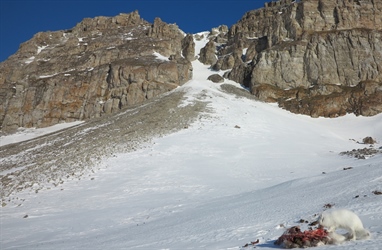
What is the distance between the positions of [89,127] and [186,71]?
39.4 meters

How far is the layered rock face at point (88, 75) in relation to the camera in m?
82.0

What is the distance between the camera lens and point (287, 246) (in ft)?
28.0

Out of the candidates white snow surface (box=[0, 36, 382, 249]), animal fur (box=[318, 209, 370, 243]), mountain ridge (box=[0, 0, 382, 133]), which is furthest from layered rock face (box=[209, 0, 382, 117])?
animal fur (box=[318, 209, 370, 243])

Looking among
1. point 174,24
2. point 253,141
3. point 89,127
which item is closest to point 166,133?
point 253,141

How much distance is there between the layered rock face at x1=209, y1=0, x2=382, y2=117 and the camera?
7181 cm

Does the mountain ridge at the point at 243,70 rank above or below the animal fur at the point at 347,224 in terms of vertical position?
above

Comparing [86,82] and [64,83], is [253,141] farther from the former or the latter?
[64,83]

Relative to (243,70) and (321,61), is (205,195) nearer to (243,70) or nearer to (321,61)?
(321,61)

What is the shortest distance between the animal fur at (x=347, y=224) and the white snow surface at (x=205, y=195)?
11.3 inches

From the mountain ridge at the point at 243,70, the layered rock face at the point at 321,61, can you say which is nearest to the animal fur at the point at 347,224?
the mountain ridge at the point at 243,70

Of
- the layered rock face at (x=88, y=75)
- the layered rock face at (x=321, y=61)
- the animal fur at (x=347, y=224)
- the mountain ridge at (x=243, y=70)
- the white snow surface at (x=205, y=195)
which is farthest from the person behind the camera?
the layered rock face at (x=88, y=75)

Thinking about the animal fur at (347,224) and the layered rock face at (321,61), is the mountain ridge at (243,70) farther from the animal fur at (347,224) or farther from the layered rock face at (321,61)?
the animal fur at (347,224)

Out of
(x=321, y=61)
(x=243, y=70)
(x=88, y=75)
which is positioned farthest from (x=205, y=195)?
(x=88, y=75)

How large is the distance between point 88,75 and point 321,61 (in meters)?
63.4
